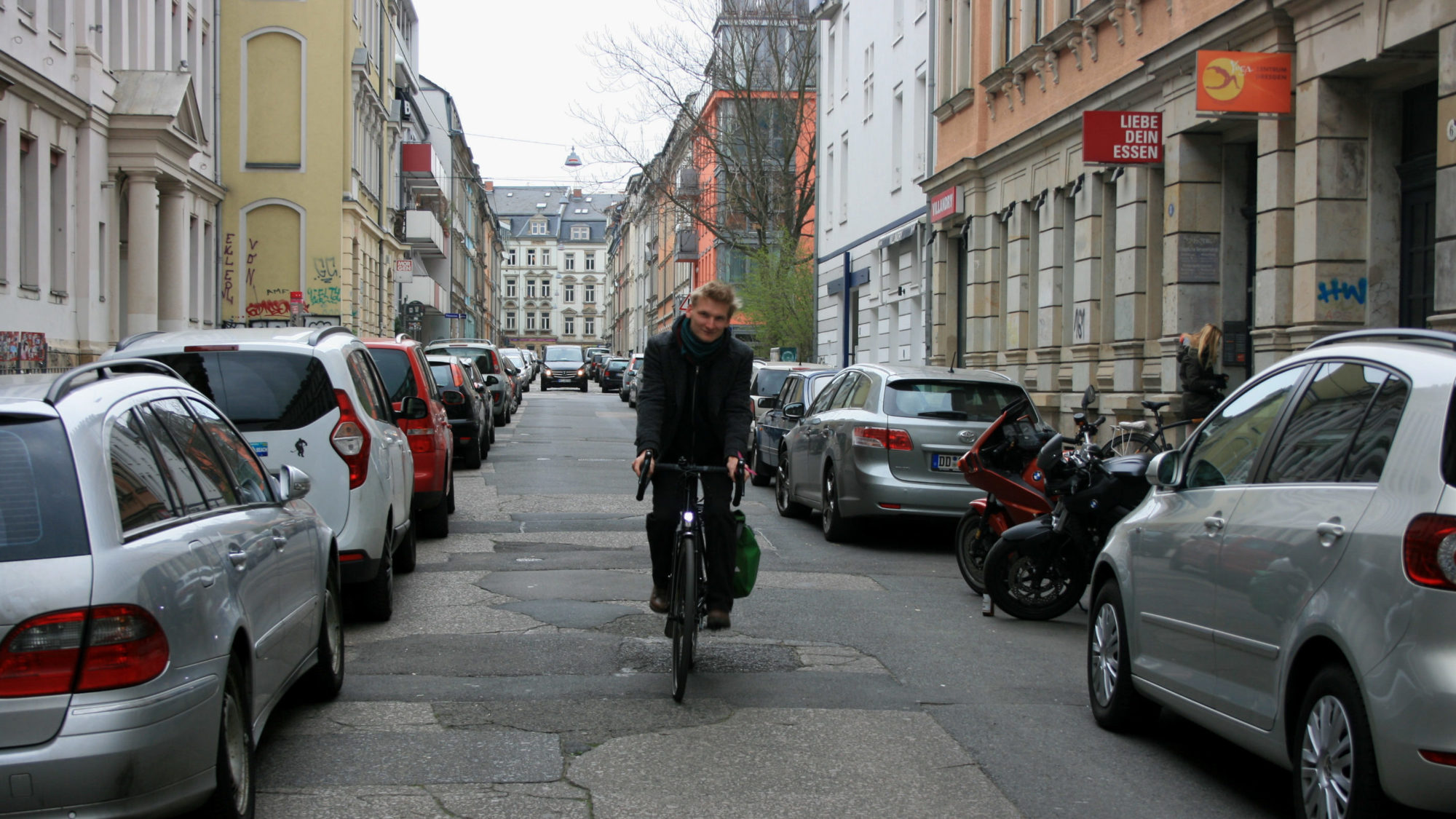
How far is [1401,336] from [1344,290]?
1000 cm

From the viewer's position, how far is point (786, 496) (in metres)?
15.3

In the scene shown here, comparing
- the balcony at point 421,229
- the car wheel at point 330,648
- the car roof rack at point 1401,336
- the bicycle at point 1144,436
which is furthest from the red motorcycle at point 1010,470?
the balcony at point 421,229

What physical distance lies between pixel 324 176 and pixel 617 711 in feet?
117

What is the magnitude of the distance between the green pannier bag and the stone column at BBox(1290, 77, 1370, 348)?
871 cm

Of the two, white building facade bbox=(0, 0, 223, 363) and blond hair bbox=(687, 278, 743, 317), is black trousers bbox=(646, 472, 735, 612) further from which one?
white building facade bbox=(0, 0, 223, 363)

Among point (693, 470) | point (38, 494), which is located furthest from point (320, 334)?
point (38, 494)

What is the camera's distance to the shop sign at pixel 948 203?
26969 millimetres

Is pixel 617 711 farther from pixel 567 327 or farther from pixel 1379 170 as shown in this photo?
pixel 567 327

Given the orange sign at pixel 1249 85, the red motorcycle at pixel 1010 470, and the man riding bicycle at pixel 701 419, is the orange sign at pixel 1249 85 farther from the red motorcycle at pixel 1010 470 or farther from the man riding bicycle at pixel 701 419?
the man riding bicycle at pixel 701 419

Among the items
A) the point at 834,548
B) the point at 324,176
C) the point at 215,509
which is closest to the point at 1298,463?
the point at 215,509

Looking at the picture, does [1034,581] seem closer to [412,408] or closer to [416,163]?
[412,408]

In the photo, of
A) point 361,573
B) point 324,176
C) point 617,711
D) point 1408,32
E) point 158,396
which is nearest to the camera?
point 158,396

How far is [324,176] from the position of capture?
3972 centimetres

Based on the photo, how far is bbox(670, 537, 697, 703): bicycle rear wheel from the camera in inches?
259
